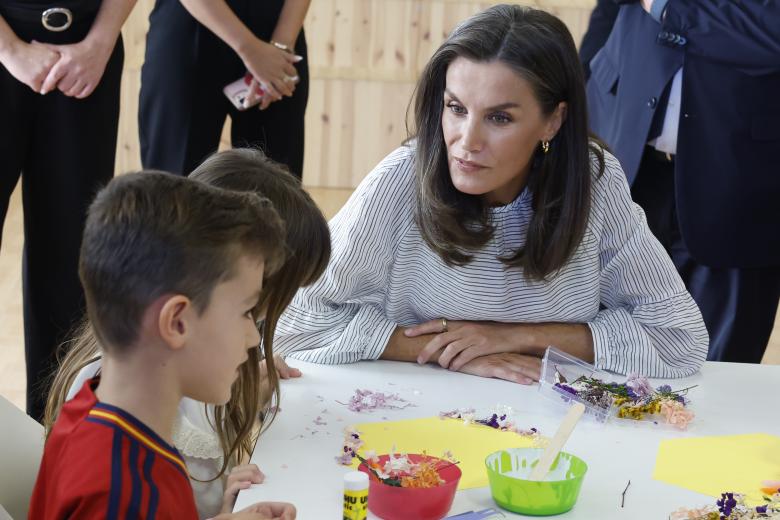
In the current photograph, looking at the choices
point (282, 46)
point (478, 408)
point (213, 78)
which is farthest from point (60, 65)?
point (478, 408)

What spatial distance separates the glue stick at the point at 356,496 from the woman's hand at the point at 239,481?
7.6 inches

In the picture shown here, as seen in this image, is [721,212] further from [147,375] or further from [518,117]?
[147,375]

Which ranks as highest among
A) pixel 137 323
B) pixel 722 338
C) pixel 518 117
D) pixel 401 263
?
pixel 518 117

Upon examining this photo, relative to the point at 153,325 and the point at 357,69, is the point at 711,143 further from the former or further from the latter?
the point at 357,69

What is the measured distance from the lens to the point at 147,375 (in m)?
1.19

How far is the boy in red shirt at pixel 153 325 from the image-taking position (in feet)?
3.71

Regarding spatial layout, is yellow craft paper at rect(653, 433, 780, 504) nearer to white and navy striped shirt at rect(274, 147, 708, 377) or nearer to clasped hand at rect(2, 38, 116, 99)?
white and navy striped shirt at rect(274, 147, 708, 377)

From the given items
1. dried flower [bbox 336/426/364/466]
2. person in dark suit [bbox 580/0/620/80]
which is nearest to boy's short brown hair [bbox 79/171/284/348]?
dried flower [bbox 336/426/364/466]

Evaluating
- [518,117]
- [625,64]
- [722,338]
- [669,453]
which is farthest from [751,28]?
[669,453]

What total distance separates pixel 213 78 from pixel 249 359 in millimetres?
1530

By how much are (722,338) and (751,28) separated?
2.68ft

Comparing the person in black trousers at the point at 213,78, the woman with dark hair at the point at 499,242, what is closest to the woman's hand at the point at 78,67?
the person in black trousers at the point at 213,78

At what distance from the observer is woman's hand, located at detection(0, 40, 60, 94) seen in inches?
92.7

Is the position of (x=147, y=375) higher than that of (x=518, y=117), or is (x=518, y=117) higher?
(x=518, y=117)
